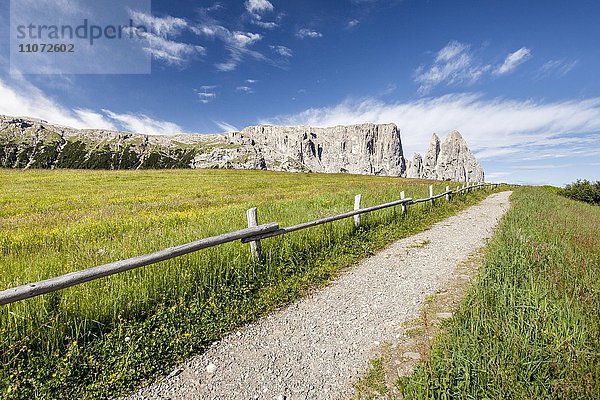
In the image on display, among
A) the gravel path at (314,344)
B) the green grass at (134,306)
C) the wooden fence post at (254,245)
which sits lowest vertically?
the gravel path at (314,344)

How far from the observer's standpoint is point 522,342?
3.08 metres

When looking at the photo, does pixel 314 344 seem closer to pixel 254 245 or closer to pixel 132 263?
pixel 254 245

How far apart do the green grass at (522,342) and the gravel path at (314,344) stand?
91cm

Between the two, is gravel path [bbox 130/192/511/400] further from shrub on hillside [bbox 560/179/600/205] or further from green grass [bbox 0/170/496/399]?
shrub on hillside [bbox 560/179/600/205]

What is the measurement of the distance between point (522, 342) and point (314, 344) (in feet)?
8.34

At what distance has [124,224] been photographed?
1109 centimetres

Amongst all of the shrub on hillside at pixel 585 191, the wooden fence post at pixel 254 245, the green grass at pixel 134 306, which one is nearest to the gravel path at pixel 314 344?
the green grass at pixel 134 306

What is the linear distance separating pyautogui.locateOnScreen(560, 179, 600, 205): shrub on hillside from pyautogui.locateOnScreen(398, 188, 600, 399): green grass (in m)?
44.3

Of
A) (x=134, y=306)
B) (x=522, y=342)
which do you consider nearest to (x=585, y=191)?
(x=522, y=342)

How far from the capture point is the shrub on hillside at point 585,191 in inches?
1400

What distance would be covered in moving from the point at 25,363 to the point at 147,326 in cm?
132

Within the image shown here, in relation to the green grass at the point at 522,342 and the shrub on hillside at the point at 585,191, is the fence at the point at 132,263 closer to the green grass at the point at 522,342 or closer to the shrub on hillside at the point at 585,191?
the green grass at the point at 522,342

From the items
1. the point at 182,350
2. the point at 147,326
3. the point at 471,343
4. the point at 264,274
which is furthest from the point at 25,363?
the point at 471,343

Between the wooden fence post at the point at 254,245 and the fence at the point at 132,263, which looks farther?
the wooden fence post at the point at 254,245
